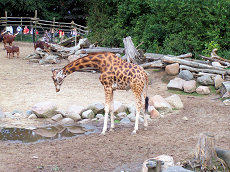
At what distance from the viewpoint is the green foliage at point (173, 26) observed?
1639 cm

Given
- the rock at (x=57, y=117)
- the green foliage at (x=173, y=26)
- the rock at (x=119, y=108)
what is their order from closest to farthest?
1. the rock at (x=57, y=117)
2. the rock at (x=119, y=108)
3. the green foliage at (x=173, y=26)

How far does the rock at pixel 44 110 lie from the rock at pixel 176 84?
190 inches

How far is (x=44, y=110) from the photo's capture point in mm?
9906

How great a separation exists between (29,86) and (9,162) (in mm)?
7247

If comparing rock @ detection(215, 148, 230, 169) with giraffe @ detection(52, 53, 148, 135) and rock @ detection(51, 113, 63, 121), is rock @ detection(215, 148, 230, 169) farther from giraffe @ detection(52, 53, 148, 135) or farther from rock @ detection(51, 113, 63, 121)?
rock @ detection(51, 113, 63, 121)

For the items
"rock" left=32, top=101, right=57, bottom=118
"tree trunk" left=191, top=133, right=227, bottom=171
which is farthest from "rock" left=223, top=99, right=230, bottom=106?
"tree trunk" left=191, top=133, right=227, bottom=171

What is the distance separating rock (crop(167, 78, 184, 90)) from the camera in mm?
13034

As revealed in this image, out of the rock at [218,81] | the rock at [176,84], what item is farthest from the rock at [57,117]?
the rock at [218,81]

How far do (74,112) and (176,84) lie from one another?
185 inches

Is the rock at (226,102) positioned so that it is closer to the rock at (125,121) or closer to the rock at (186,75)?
the rock at (186,75)

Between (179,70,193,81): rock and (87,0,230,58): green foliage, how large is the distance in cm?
281

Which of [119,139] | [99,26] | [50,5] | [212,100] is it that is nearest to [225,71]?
[212,100]

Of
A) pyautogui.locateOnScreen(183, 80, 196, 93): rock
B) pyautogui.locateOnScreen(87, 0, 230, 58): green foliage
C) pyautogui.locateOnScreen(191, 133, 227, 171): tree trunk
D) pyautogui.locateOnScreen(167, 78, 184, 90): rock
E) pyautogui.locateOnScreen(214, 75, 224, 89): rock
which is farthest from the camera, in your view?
pyautogui.locateOnScreen(87, 0, 230, 58): green foliage

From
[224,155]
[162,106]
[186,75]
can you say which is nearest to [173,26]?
[186,75]
